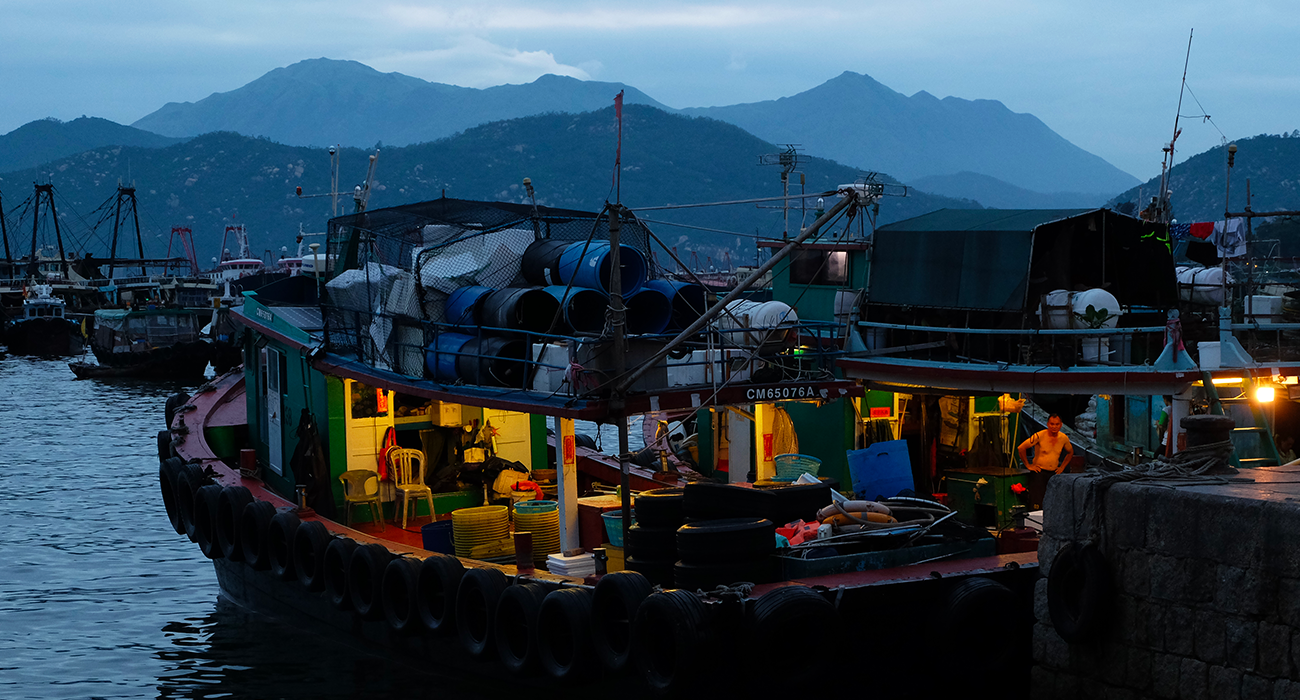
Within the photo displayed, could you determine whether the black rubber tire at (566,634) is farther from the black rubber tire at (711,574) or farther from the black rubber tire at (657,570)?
the black rubber tire at (711,574)

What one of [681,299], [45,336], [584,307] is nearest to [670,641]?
[584,307]

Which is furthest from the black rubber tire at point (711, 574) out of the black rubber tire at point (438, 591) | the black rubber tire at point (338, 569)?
Answer: the black rubber tire at point (338, 569)

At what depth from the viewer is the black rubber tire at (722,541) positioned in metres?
9.31

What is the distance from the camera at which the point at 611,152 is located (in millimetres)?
186625

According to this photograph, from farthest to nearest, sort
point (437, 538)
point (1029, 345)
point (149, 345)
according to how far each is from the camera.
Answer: point (149, 345)
point (1029, 345)
point (437, 538)

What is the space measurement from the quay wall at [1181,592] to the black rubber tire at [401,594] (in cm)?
549

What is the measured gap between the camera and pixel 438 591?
11.1 metres

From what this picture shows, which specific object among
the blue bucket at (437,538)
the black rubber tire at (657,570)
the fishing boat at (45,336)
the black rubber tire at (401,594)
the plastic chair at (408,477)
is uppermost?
the fishing boat at (45,336)

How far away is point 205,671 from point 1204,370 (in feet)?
37.4

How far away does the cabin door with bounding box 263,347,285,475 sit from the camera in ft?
50.7

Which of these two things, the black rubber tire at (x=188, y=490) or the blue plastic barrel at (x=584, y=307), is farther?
the black rubber tire at (x=188, y=490)

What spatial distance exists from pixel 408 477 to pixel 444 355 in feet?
8.24

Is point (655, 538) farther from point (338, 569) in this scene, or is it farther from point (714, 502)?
point (338, 569)

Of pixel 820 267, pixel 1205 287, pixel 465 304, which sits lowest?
pixel 465 304
